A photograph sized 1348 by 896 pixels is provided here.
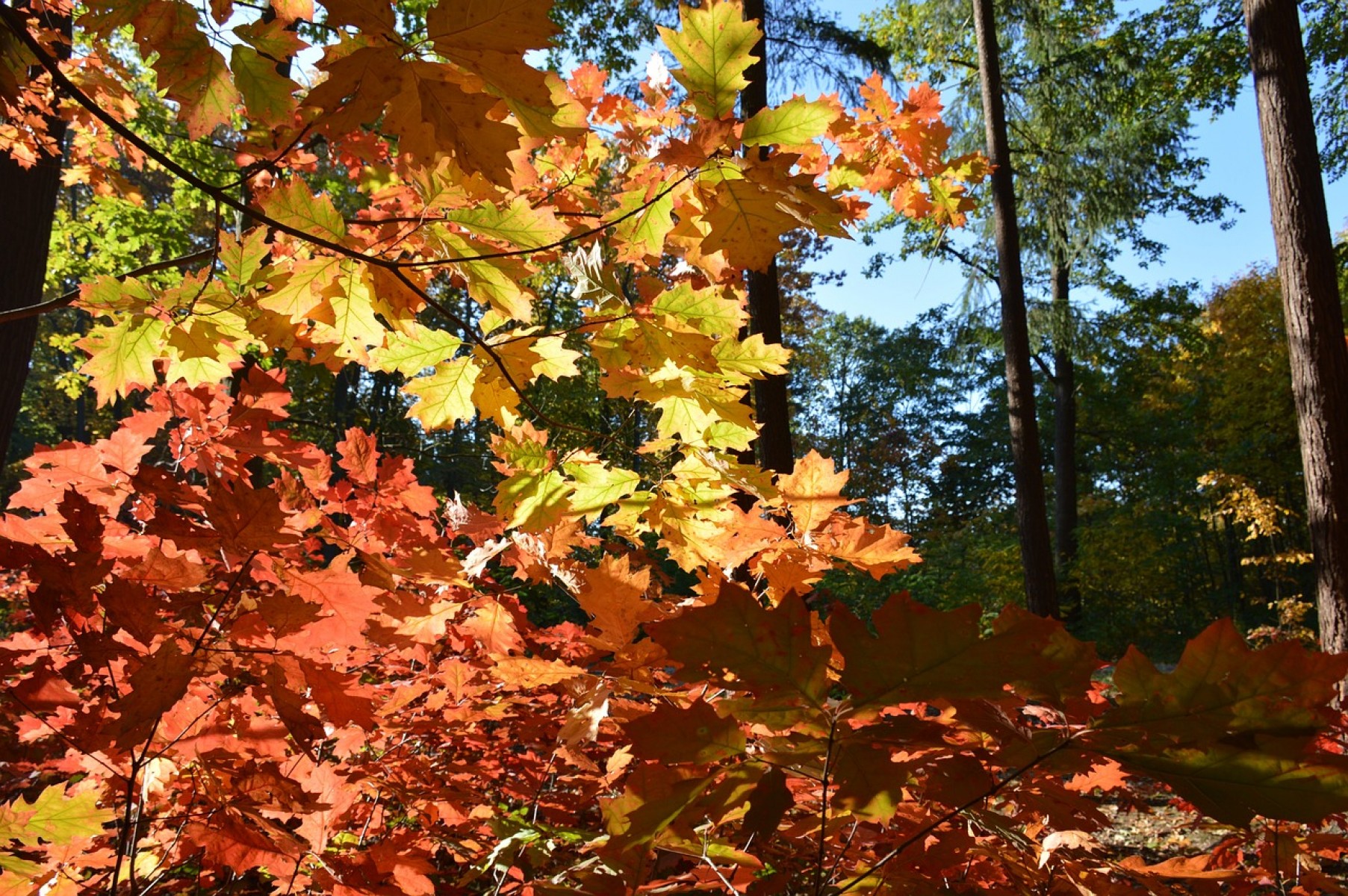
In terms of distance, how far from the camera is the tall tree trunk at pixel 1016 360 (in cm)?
680

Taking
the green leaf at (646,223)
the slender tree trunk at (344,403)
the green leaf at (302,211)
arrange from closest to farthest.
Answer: the green leaf at (302,211), the green leaf at (646,223), the slender tree trunk at (344,403)

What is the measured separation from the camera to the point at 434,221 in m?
1.42

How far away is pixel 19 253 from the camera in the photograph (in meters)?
4.35

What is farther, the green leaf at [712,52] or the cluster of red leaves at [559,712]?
the green leaf at [712,52]

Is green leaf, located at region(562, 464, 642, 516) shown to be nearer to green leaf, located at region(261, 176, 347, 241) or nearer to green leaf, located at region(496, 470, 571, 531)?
green leaf, located at region(496, 470, 571, 531)

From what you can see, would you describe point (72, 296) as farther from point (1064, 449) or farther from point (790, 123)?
point (1064, 449)

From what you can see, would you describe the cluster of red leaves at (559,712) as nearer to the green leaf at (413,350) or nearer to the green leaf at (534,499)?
the green leaf at (534,499)

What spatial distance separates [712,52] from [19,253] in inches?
199

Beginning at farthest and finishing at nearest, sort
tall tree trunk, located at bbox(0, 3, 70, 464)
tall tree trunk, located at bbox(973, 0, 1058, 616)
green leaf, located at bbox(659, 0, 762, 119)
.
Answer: tall tree trunk, located at bbox(973, 0, 1058, 616)
tall tree trunk, located at bbox(0, 3, 70, 464)
green leaf, located at bbox(659, 0, 762, 119)

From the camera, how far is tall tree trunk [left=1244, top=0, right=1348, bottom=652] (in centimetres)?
440

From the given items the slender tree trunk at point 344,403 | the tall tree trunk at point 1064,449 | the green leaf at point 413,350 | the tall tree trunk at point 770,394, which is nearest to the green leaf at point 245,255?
the green leaf at point 413,350

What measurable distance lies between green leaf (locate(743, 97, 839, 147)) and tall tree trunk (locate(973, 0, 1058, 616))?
6.27m

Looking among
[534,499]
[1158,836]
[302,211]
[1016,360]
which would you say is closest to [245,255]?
[302,211]

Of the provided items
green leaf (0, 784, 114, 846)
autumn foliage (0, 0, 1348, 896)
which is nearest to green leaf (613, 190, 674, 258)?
autumn foliage (0, 0, 1348, 896)
